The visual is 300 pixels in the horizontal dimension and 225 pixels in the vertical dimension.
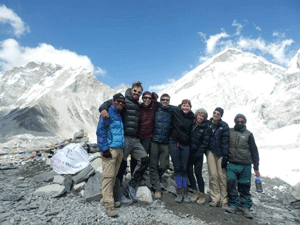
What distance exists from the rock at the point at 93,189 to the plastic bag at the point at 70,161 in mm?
959

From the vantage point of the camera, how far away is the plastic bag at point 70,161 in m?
6.61

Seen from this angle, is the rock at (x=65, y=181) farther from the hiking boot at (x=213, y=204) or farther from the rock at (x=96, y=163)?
the hiking boot at (x=213, y=204)

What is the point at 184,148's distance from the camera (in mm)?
5555

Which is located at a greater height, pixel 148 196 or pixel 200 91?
pixel 200 91

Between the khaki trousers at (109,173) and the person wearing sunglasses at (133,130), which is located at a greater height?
the person wearing sunglasses at (133,130)

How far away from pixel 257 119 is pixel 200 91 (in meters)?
66.9

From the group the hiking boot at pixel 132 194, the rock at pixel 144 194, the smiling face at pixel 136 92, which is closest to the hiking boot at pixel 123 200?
the hiking boot at pixel 132 194

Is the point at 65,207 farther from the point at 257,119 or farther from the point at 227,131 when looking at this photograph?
the point at 257,119

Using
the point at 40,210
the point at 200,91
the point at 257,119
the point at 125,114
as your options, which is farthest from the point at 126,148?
the point at 200,91

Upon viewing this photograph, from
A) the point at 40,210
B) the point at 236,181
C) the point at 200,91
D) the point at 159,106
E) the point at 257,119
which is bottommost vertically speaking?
the point at 40,210

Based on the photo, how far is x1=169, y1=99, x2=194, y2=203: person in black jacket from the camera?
18.2 ft

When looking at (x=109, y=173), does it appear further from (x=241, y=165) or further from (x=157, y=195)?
(x=241, y=165)

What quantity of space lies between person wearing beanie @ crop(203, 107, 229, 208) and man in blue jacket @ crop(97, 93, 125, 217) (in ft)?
8.34

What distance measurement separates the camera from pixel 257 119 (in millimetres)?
40906
